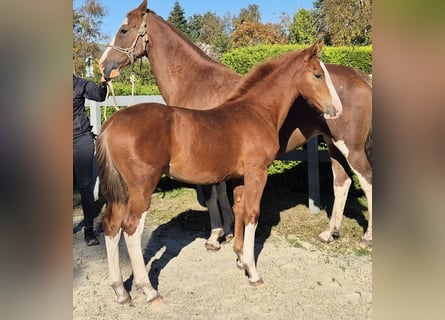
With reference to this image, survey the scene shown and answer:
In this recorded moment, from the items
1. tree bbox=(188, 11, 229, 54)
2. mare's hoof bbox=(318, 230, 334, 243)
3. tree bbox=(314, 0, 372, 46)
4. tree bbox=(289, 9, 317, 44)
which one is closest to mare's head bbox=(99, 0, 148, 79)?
mare's hoof bbox=(318, 230, 334, 243)

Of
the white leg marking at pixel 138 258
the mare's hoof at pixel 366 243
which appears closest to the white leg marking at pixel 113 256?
the white leg marking at pixel 138 258

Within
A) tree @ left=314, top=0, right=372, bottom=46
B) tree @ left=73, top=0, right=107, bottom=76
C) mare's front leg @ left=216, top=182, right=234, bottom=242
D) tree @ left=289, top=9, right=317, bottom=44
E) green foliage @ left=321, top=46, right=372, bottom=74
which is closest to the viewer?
mare's front leg @ left=216, top=182, right=234, bottom=242

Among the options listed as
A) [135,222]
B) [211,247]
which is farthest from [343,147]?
[135,222]

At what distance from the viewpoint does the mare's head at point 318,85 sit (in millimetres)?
3398

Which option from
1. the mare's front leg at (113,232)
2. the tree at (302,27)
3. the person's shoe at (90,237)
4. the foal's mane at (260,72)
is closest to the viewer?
the mare's front leg at (113,232)

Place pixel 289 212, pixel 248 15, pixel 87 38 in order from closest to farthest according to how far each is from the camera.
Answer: pixel 289 212
pixel 87 38
pixel 248 15

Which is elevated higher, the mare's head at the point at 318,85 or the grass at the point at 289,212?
the mare's head at the point at 318,85

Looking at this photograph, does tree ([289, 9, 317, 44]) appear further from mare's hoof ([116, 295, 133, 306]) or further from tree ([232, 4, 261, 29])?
mare's hoof ([116, 295, 133, 306])

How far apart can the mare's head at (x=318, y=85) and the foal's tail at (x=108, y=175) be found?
1775mm

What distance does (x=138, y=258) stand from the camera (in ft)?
9.82

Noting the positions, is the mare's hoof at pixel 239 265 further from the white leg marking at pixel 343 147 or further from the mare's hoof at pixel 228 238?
the white leg marking at pixel 343 147

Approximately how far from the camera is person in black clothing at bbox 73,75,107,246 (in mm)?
4031

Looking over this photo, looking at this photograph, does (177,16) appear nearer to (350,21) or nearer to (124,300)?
(350,21)

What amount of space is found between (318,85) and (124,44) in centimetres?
213
